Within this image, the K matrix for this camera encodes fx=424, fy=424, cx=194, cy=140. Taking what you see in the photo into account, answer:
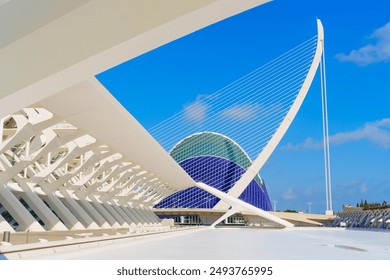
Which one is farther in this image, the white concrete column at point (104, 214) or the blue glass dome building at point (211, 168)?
the blue glass dome building at point (211, 168)

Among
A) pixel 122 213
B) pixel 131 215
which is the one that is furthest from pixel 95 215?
pixel 131 215

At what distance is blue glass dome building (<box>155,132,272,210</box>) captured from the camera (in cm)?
5600

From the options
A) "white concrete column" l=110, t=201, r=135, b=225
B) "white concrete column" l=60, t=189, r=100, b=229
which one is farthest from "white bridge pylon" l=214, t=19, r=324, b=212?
"white concrete column" l=60, t=189, r=100, b=229

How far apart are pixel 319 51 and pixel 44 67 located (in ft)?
125

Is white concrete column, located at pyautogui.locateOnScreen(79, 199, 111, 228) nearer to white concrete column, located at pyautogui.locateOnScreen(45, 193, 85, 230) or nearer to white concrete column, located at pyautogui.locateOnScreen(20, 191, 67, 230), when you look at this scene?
white concrete column, located at pyautogui.locateOnScreen(45, 193, 85, 230)

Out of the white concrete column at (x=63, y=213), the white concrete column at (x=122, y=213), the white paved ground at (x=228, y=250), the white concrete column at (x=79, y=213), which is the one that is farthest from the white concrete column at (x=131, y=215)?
the white paved ground at (x=228, y=250)

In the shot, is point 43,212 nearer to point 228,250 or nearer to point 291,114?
point 228,250

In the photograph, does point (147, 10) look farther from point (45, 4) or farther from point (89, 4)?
point (45, 4)

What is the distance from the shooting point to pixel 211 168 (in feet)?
194

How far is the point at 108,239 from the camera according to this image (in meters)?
11.8

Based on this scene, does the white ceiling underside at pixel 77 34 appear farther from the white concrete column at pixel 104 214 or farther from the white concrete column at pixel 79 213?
the white concrete column at pixel 104 214

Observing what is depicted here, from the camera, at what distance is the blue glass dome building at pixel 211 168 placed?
184 ft

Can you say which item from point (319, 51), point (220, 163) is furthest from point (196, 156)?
point (319, 51)

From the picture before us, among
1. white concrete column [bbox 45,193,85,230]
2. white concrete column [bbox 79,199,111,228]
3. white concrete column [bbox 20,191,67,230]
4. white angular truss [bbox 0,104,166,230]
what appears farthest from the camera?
white concrete column [bbox 79,199,111,228]
